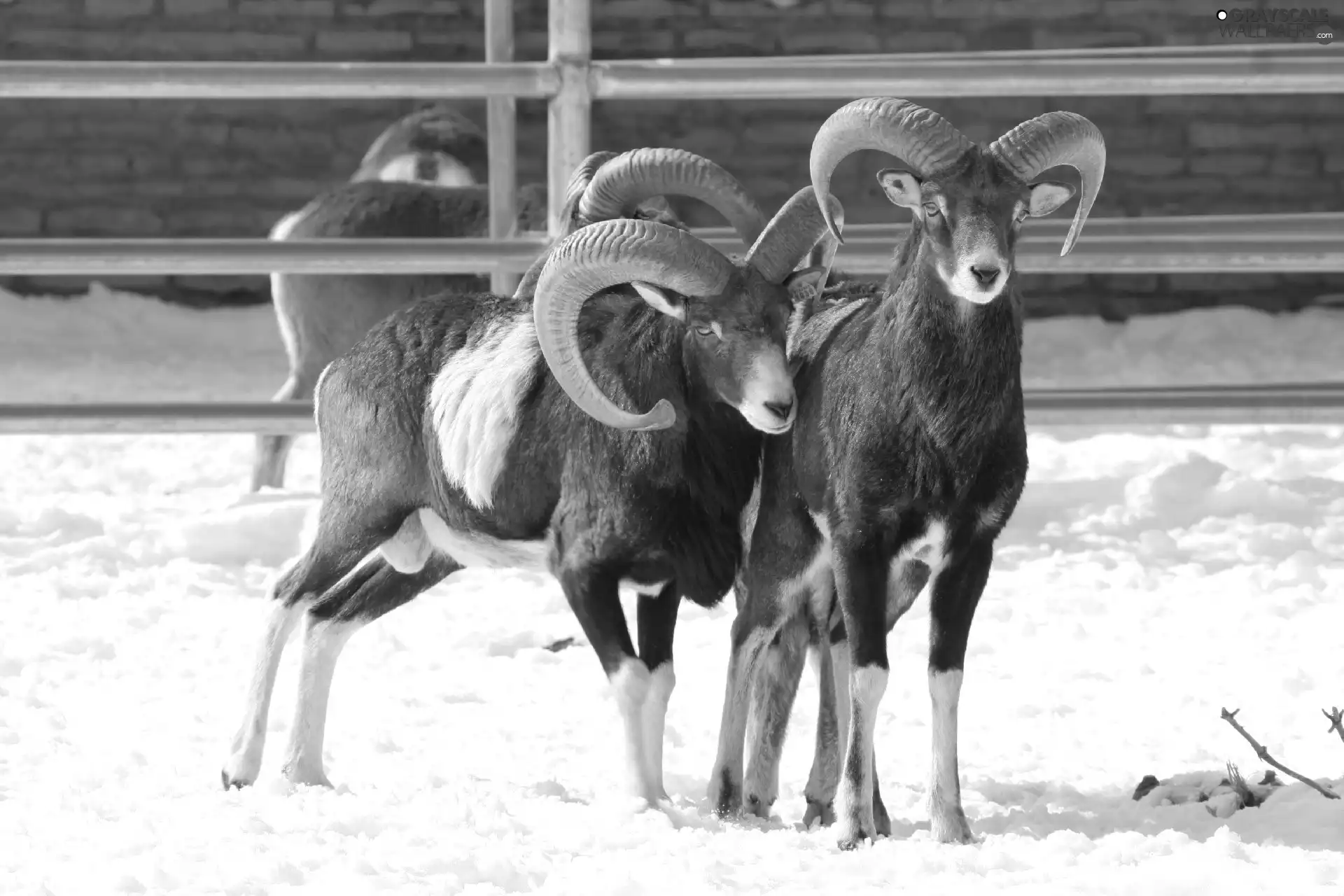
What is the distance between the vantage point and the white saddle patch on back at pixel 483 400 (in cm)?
489

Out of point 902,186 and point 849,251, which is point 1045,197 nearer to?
point 902,186

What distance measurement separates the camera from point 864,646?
14.4ft

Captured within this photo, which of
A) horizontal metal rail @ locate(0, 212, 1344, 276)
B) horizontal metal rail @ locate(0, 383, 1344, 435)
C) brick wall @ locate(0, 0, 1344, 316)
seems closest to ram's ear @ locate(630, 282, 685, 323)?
horizontal metal rail @ locate(0, 212, 1344, 276)

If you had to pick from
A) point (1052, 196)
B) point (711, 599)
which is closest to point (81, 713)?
point (711, 599)

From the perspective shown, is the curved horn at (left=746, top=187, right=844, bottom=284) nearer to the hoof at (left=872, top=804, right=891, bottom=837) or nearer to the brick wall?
the hoof at (left=872, top=804, right=891, bottom=837)

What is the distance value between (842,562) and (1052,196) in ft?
Answer: 3.24

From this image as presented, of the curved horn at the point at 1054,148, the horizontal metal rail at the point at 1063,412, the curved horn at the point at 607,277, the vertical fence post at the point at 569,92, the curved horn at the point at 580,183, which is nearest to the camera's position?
the curved horn at the point at 1054,148

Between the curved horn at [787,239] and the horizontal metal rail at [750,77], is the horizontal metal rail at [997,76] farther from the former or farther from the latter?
the curved horn at [787,239]

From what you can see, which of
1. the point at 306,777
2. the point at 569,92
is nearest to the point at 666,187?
the point at 306,777

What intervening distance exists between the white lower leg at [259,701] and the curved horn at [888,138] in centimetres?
178

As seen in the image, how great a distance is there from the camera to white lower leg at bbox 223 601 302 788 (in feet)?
16.3

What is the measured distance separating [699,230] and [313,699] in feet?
8.74

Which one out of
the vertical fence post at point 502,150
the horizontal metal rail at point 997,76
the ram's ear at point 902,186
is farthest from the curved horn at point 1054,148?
the vertical fence post at point 502,150

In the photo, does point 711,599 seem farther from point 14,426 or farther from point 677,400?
point 14,426
